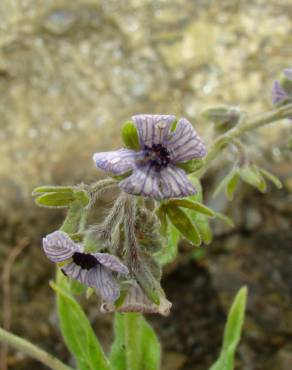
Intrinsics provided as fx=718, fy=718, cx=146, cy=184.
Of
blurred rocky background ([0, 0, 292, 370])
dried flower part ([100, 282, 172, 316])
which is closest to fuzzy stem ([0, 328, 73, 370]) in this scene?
dried flower part ([100, 282, 172, 316])

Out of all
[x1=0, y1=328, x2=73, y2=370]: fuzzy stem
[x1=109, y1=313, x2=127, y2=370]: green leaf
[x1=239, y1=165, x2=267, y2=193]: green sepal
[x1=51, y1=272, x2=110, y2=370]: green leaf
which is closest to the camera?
[x1=0, y1=328, x2=73, y2=370]: fuzzy stem

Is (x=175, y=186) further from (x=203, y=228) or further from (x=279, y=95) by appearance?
(x=279, y=95)

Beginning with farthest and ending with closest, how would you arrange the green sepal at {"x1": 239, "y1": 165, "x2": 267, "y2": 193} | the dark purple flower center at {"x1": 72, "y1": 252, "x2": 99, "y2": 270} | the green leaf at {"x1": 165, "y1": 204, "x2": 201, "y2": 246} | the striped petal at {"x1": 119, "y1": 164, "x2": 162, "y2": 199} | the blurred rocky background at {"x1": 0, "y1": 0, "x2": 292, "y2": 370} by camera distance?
1. the blurred rocky background at {"x1": 0, "y1": 0, "x2": 292, "y2": 370}
2. the green sepal at {"x1": 239, "y1": 165, "x2": 267, "y2": 193}
3. the green leaf at {"x1": 165, "y1": 204, "x2": 201, "y2": 246}
4. the dark purple flower center at {"x1": 72, "y1": 252, "x2": 99, "y2": 270}
5. the striped petal at {"x1": 119, "y1": 164, "x2": 162, "y2": 199}

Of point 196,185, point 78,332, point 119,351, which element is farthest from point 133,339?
point 196,185

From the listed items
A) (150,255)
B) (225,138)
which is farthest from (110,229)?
(225,138)

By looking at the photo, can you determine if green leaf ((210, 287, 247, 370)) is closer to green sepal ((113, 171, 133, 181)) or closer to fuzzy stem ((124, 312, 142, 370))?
fuzzy stem ((124, 312, 142, 370))

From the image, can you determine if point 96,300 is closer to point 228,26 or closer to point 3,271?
point 3,271
